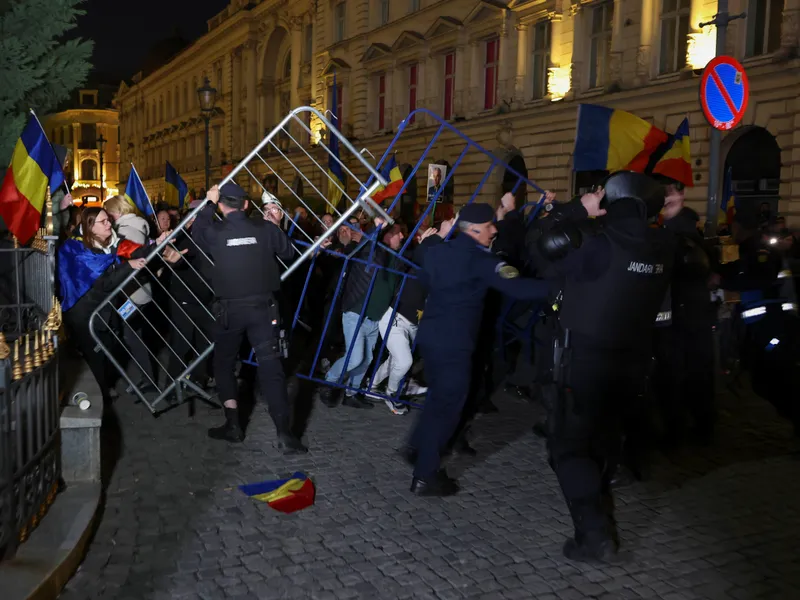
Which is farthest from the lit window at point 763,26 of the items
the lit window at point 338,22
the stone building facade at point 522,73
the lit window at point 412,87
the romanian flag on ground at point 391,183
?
the lit window at point 338,22

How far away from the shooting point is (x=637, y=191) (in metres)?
4.25

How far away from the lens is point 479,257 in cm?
490

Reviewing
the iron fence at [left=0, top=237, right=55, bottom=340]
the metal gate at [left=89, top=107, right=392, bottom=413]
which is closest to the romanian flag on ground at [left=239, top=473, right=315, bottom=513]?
the metal gate at [left=89, top=107, right=392, bottom=413]

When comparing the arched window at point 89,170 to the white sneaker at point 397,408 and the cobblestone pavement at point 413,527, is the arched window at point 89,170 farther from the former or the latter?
the cobblestone pavement at point 413,527

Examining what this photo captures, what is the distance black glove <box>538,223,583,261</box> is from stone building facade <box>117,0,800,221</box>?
3779 millimetres

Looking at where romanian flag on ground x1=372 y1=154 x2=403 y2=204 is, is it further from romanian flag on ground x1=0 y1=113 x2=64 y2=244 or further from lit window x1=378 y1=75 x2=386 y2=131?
lit window x1=378 y1=75 x2=386 y2=131

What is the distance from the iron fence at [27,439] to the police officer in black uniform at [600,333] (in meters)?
2.59

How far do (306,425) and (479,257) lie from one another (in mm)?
2554

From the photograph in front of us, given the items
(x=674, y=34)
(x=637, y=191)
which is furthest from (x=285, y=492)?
(x=674, y=34)

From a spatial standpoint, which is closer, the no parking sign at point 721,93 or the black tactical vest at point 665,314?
the black tactical vest at point 665,314

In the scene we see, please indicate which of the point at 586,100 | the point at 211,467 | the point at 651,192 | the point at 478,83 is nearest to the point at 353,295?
the point at 211,467

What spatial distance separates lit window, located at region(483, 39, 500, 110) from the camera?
2511cm

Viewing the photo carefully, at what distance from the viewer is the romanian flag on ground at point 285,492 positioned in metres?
4.80

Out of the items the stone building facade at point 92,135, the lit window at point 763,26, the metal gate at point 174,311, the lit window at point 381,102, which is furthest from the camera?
the stone building facade at point 92,135
